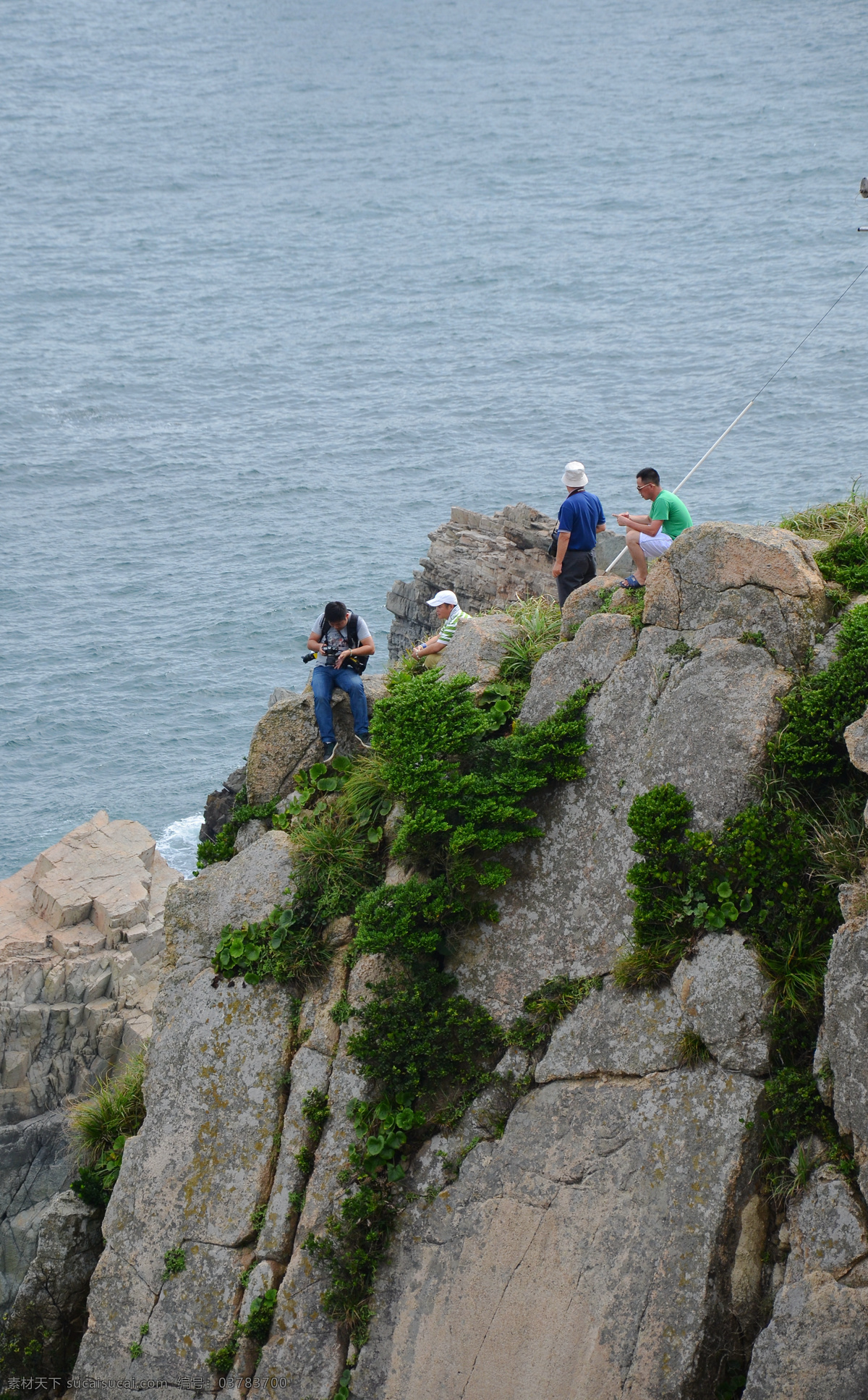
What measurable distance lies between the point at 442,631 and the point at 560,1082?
622cm

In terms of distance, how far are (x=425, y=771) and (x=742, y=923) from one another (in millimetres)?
3790

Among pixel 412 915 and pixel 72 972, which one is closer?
pixel 412 915

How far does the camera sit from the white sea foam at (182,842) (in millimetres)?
40500

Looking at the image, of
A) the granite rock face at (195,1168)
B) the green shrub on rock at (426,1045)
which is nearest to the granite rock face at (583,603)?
the granite rock face at (195,1168)

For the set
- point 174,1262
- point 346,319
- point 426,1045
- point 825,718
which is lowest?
point 174,1262

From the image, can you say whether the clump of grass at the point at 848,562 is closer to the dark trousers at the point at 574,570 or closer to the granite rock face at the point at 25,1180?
the dark trousers at the point at 574,570

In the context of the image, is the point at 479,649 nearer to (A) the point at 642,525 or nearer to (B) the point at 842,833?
(A) the point at 642,525

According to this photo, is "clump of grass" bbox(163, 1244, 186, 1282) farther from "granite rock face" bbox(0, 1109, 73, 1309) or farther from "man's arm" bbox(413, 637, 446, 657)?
"granite rock face" bbox(0, 1109, 73, 1309)

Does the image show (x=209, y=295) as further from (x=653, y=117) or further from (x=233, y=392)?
(x=653, y=117)

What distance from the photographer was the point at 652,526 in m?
13.6

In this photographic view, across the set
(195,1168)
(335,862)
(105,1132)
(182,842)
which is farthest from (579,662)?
(182,842)

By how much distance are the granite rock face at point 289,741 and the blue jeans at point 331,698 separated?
43cm

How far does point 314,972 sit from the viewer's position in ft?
44.1

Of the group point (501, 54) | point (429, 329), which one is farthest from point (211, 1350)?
point (501, 54)
